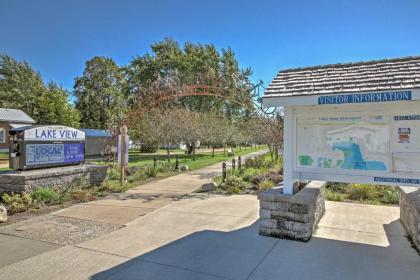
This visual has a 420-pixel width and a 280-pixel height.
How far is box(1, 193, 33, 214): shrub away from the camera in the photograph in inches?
323

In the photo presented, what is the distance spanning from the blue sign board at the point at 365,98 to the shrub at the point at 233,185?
19.1ft

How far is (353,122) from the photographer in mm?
5625

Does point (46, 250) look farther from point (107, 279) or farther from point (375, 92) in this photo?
point (375, 92)

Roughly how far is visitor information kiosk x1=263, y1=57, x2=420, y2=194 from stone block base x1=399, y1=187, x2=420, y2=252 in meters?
0.44

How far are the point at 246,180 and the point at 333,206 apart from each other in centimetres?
465

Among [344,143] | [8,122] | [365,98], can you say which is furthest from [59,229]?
[8,122]

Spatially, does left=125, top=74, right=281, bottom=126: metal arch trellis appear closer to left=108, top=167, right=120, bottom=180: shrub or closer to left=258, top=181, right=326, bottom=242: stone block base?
left=108, top=167, right=120, bottom=180: shrub

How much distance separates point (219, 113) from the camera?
33.9 m

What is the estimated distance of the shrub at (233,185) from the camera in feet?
35.1

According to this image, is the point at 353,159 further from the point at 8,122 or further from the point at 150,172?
the point at 8,122

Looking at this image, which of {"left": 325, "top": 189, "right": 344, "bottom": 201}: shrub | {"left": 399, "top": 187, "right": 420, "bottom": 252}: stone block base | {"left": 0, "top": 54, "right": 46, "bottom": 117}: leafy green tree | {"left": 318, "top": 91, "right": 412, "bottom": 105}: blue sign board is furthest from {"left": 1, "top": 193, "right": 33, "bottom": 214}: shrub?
{"left": 0, "top": 54, "right": 46, "bottom": 117}: leafy green tree

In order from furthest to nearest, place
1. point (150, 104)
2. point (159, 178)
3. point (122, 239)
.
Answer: point (159, 178), point (150, 104), point (122, 239)

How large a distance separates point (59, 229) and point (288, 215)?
4.61m

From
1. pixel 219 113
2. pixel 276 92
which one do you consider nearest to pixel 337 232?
pixel 276 92
